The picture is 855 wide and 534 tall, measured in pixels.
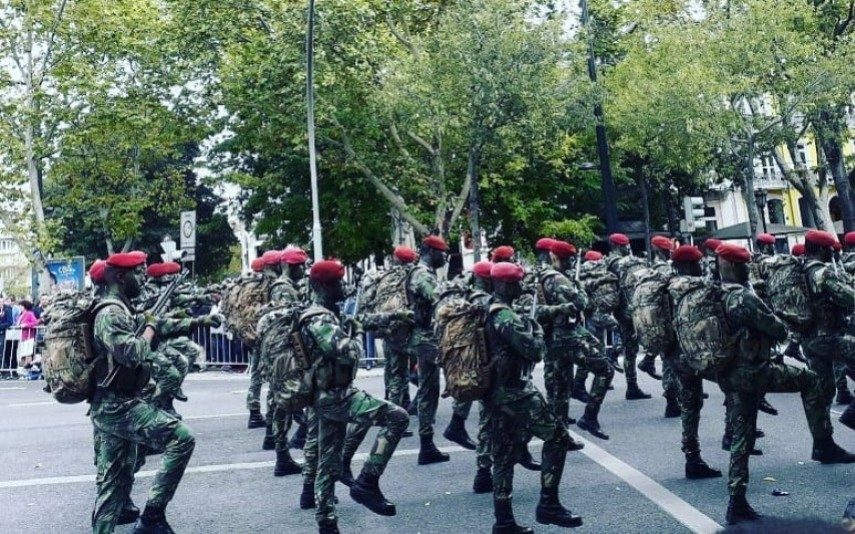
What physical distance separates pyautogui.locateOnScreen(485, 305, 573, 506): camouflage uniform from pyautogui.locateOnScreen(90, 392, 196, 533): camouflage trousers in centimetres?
207

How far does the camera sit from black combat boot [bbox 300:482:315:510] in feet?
22.5

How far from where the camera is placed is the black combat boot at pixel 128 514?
6800 mm

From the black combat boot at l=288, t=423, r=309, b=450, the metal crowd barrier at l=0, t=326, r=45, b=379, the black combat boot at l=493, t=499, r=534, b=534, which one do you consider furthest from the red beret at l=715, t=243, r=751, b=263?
the metal crowd barrier at l=0, t=326, r=45, b=379

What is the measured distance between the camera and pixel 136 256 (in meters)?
6.28

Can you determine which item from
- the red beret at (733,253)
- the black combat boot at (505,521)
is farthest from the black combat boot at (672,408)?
the black combat boot at (505,521)

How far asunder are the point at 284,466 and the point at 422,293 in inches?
82.9

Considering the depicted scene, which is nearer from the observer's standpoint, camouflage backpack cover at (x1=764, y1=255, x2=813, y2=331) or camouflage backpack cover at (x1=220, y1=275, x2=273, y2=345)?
camouflage backpack cover at (x1=764, y1=255, x2=813, y2=331)

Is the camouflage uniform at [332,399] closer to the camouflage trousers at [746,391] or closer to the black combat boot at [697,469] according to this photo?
the camouflage trousers at [746,391]

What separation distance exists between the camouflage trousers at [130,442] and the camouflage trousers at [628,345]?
6767 millimetres

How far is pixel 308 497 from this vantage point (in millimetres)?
6871

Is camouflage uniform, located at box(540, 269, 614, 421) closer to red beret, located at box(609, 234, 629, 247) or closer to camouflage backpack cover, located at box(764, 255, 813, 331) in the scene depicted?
camouflage backpack cover, located at box(764, 255, 813, 331)

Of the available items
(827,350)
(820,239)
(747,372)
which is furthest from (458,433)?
(820,239)

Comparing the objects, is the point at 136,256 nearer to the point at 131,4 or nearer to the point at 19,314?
the point at 19,314

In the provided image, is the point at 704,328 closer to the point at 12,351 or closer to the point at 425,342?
the point at 425,342
